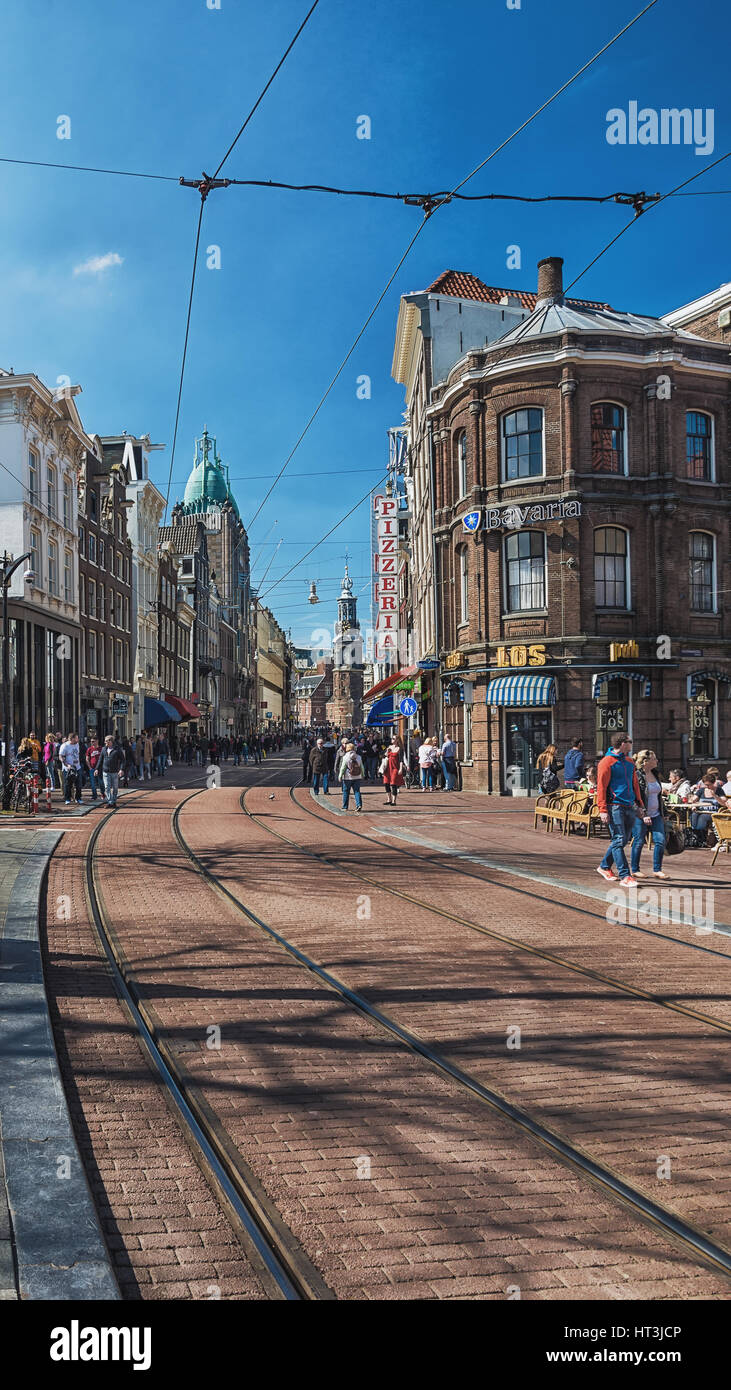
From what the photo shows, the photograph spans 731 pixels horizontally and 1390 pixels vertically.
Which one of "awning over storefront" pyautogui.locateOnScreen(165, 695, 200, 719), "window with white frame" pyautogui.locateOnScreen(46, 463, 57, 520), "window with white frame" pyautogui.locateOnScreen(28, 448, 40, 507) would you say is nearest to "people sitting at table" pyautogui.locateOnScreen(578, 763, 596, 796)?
"window with white frame" pyautogui.locateOnScreen(28, 448, 40, 507)

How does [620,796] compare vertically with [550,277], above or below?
below

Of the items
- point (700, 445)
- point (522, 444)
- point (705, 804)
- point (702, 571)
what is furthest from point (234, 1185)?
point (700, 445)

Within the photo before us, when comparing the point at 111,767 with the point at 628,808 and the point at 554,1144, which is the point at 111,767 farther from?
the point at 554,1144

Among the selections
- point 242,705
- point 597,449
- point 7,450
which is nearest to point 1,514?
point 7,450

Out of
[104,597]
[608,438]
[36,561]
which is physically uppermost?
[608,438]

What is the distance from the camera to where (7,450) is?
115ft

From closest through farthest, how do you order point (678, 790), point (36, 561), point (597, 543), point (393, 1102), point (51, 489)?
1. point (393, 1102)
2. point (678, 790)
3. point (597, 543)
4. point (36, 561)
5. point (51, 489)

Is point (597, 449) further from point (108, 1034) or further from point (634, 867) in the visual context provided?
point (108, 1034)

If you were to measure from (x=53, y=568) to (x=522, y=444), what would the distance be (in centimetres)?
1955

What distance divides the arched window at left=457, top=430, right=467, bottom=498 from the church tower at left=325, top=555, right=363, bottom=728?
13727cm

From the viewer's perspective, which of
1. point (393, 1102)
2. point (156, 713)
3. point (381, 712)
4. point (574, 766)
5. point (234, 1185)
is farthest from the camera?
point (156, 713)

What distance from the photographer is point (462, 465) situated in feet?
106

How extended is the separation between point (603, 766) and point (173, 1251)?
375 inches

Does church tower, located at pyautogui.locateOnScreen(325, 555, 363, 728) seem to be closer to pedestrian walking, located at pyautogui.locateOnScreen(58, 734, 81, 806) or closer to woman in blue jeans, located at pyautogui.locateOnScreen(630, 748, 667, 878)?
pedestrian walking, located at pyautogui.locateOnScreen(58, 734, 81, 806)
